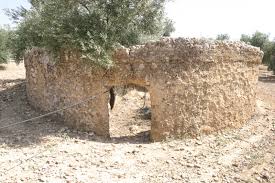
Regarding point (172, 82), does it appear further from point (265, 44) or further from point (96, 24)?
point (265, 44)

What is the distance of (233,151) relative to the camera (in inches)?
360

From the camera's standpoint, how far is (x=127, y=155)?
340 inches

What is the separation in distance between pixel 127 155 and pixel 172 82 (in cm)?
213

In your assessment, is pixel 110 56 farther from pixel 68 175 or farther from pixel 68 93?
pixel 68 175

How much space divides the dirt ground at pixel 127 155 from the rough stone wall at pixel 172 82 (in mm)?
397

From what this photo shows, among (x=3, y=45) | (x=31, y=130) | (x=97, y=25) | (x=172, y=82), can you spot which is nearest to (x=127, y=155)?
(x=172, y=82)

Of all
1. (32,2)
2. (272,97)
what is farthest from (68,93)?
(272,97)

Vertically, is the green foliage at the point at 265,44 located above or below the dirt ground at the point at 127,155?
above

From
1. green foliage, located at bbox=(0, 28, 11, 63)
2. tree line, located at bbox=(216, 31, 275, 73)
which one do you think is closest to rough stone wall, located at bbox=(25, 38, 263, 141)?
green foliage, located at bbox=(0, 28, 11, 63)

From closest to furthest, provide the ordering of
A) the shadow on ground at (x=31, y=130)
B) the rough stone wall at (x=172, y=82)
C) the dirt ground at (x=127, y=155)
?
the dirt ground at (x=127, y=155) → the shadow on ground at (x=31, y=130) → the rough stone wall at (x=172, y=82)

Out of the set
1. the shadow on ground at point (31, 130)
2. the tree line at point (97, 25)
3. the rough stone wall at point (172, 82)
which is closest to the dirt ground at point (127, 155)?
the shadow on ground at point (31, 130)

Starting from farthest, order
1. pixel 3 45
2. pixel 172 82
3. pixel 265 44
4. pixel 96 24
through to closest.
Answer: pixel 265 44
pixel 3 45
pixel 96 24
pixel 172 82

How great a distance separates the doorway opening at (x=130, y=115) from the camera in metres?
10.6

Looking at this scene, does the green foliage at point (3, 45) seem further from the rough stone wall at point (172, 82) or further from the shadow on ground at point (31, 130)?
the rough stone wall at point (172, 82)
